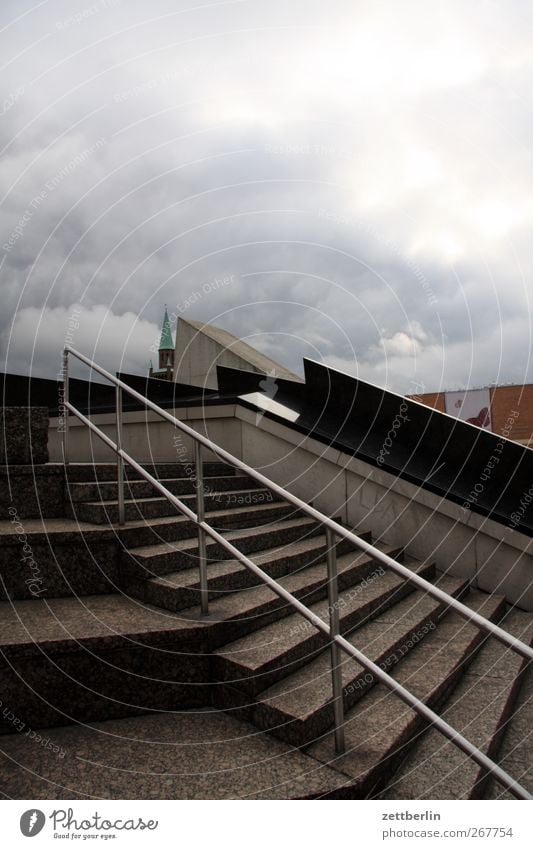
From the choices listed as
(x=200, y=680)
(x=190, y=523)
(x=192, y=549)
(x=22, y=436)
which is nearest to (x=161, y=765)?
(x=200, y=680)

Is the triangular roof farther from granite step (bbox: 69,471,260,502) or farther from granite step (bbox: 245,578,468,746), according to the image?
granite step (bbox: 245,578,468,746)

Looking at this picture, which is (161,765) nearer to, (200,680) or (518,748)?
(200,680)

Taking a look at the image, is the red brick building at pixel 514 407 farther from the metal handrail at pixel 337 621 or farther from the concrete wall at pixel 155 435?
the metal handrail at pixel 337 621

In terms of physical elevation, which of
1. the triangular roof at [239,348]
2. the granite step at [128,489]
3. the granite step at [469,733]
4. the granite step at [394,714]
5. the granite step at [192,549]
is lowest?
the granite step at [469,733]

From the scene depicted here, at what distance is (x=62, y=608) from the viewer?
9.46 feet

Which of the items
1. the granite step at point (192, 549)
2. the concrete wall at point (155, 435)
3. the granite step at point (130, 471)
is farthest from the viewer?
the concrete wall at point (155, 435)

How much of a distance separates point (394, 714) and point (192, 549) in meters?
1.52

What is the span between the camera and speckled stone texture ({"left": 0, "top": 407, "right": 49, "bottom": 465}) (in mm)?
3586

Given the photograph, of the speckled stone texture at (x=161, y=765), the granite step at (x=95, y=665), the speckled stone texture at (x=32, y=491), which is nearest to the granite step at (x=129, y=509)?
the speckled stone texture at (x=32, y=491)

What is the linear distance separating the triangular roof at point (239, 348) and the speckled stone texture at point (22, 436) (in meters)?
6.21

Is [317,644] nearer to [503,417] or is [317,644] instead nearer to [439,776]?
[439,776]

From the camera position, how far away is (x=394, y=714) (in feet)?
8.54

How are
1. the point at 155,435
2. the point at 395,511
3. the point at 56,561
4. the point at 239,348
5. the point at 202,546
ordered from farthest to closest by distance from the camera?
the point at 239,348 < the point at 155,435 < the point at 395,511 < the point at 56,561 < the point at 202,546

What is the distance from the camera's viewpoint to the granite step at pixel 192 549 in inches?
123
